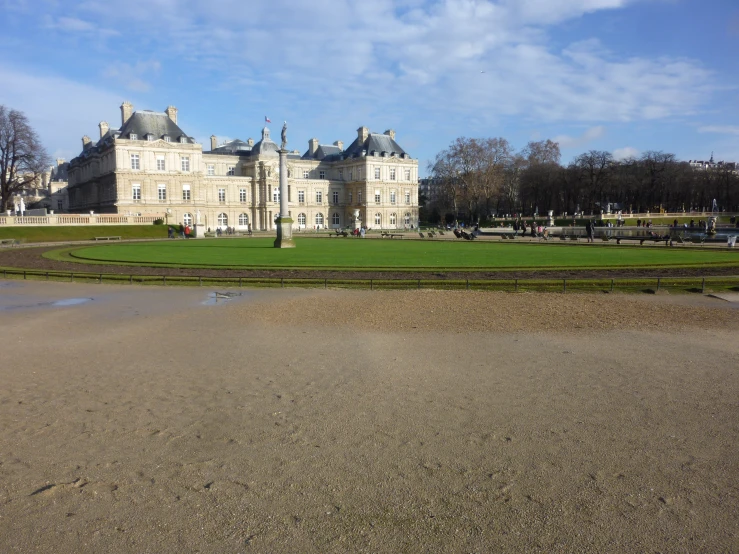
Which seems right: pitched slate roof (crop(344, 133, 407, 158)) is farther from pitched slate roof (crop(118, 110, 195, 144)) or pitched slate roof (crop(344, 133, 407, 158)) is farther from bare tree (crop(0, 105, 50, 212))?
bare tree (crop(0, 105, 50, 212))

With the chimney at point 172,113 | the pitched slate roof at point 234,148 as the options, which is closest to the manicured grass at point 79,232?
the chimney at point 172,113

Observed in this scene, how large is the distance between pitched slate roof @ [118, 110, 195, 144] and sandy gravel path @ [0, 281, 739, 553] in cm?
7547

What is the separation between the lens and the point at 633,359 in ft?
31.3

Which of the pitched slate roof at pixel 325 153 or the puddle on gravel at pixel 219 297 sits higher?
the pitched slate roof at pixel 325 153

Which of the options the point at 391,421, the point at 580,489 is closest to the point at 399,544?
the point at 580,489

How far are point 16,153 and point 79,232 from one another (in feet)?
58.6

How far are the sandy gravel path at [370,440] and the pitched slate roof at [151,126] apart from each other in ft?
248

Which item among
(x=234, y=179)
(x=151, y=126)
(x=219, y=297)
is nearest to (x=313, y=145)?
(x=234, y=179)

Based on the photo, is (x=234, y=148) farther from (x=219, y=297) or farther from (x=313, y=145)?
(x=219, y=297)

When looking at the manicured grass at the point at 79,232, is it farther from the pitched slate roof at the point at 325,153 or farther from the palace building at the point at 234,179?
the pitched slate roof at the point at 325,153

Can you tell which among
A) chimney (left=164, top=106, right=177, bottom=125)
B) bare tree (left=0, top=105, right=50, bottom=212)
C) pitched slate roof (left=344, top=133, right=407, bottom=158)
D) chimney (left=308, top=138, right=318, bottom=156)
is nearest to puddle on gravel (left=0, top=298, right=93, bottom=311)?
bare tree (left=0, top=105, right=50, bottom=212)

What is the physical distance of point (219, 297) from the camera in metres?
17.2

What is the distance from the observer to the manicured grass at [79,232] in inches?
2026

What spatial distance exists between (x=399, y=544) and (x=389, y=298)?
1242cm
